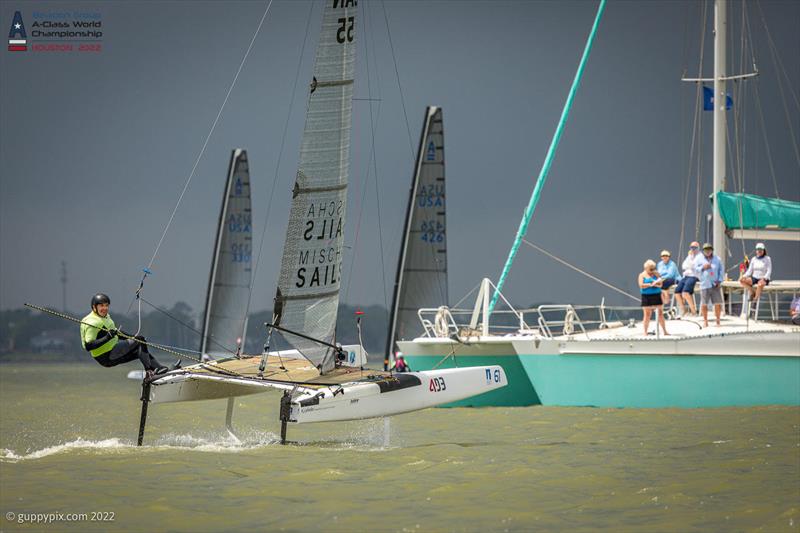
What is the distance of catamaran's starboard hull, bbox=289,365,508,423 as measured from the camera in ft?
40.8

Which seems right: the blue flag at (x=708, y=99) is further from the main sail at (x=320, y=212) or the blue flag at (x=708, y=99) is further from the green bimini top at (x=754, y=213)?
the main sail at (x=320, y=212)

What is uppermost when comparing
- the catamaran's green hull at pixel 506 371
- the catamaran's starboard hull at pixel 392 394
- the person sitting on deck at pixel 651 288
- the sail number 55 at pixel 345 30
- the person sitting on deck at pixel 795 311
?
the sail number 55 at pixel 345 30

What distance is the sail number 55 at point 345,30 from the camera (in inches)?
571

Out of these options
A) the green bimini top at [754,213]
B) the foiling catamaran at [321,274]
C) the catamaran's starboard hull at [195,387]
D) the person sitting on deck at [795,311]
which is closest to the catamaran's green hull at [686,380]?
the person sitting on deck at [795,311]

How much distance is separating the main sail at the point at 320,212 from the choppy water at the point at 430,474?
1.65 metres

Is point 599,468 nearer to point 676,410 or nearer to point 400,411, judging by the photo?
point 400,411

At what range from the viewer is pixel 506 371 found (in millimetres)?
20031

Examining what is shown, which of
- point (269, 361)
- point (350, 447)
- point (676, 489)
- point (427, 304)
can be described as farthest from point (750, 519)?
point (427, 304)

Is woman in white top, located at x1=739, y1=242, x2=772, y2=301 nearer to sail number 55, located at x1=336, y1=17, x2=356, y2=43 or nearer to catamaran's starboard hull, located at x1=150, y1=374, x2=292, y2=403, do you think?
sail number 55, located at x1=336, y1=17, x2=356, y2=43

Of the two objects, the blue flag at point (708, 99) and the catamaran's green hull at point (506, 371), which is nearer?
the catamaran's green hull at point (506, 371)

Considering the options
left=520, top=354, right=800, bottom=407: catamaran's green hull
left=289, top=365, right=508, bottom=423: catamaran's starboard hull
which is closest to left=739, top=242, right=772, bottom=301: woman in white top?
left=520, top=354, right=800, bottom=407: catamaran's green hull

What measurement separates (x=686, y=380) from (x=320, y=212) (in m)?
7.97

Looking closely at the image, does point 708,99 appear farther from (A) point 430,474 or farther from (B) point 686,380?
(A) point 430,474

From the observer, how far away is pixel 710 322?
20078 mm
